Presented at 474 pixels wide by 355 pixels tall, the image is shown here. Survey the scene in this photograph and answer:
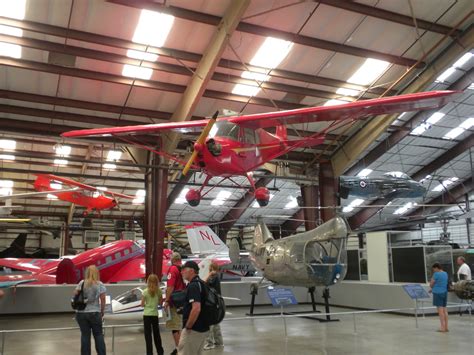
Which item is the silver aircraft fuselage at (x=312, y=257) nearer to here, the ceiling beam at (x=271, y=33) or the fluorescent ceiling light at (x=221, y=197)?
the ceiling beam at (x=271, y=33)

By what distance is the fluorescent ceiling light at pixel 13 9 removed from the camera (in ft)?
30.8

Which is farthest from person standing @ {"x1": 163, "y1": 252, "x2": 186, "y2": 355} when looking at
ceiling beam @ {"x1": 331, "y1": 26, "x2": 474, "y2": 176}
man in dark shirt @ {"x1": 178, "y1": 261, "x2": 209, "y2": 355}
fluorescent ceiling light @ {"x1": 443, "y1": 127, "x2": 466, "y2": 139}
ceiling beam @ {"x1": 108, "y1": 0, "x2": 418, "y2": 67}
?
fluorescent ceiling light @ {"x1": 443, "y1": 127, "x2": 466, "y2": 139}

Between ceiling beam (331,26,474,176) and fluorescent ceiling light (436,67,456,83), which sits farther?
fluorescent ceiling light (436,67,456,83)

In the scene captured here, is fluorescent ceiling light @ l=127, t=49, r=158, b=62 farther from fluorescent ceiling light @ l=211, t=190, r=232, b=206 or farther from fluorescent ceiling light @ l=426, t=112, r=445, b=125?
fluorescent ceiling light @ l=211, t=190, r=232, b=206

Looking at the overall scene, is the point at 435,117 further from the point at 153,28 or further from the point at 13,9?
the point at 13,9

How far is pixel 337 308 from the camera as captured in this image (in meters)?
13.8

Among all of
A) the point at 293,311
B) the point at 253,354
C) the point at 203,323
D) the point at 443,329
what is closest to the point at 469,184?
the point at 293,311

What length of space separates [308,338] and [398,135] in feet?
38.3

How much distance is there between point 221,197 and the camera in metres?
26.9

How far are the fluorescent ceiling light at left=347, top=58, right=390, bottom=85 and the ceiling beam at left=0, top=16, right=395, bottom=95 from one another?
190mm

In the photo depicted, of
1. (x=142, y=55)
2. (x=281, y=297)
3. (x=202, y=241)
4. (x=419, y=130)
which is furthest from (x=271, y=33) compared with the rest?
(x=202, y=241)

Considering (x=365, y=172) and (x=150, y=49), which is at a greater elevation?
(x=150, y=49)

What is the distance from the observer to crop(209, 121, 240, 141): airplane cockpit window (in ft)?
30.0

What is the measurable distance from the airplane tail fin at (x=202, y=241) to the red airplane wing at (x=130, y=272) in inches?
132
